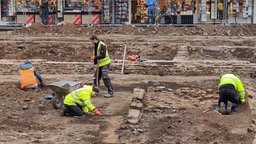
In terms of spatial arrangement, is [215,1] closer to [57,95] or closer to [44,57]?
[44,57]

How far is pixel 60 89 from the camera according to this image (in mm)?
13266

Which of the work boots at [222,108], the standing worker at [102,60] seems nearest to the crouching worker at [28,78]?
the standing worker at [102,60]

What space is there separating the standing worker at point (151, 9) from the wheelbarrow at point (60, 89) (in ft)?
55.1

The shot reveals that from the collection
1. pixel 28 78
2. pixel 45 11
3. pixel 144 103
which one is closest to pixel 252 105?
pixel 144 103

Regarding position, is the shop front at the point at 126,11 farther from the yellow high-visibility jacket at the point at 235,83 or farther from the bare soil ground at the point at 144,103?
the yellow high-visibility jacket at the point at 235,83

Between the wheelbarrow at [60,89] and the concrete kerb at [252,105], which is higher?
the wheelbarrow at [60,89]

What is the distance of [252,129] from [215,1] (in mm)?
20362

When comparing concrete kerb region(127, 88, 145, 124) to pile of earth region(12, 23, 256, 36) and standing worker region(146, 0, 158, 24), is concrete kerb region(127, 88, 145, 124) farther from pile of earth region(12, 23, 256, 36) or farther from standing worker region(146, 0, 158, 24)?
standing worker region(146, 0, 158, 24)

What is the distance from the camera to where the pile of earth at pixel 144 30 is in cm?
2820

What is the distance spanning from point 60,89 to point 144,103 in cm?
223

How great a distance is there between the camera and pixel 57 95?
13.7 meters

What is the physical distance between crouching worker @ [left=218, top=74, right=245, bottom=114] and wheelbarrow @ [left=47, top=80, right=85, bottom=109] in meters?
3.65

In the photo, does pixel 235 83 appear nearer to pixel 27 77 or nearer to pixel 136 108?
pixel 136 108

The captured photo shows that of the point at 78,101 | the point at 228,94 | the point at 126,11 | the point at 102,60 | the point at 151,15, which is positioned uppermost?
the point at 126,11
